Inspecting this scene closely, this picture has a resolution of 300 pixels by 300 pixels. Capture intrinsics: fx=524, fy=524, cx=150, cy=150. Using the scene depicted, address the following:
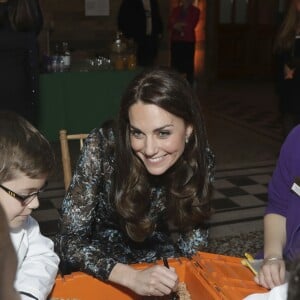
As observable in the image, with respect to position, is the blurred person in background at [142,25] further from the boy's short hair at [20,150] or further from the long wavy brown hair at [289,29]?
the boy's short hair at [20,150]

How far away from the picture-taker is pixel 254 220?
3330 mm

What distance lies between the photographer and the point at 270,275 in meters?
1.25

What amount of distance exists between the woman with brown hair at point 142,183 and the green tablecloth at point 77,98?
9.75 feet

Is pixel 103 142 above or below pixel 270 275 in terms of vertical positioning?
above

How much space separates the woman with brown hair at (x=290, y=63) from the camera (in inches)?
148

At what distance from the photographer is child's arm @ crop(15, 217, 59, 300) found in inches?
45.5

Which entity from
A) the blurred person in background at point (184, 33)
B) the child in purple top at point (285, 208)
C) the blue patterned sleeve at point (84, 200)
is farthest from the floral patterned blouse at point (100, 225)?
the blurred person in background at point (184, 33)

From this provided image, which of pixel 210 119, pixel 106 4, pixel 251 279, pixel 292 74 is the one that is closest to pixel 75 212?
pixel 251 279

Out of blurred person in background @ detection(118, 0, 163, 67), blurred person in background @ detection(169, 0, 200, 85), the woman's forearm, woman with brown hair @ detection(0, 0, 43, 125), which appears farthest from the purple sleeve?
blurred person in background @ detection(169, 0, 200, 85)

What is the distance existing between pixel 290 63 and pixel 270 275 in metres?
2.88

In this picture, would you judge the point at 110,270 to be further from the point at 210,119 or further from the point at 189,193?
the point at 210,119

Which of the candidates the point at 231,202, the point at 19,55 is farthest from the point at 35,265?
the point at 231,202

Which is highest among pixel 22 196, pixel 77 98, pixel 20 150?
pixel 20 150

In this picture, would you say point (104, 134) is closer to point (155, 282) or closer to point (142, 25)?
point (155, 282)
